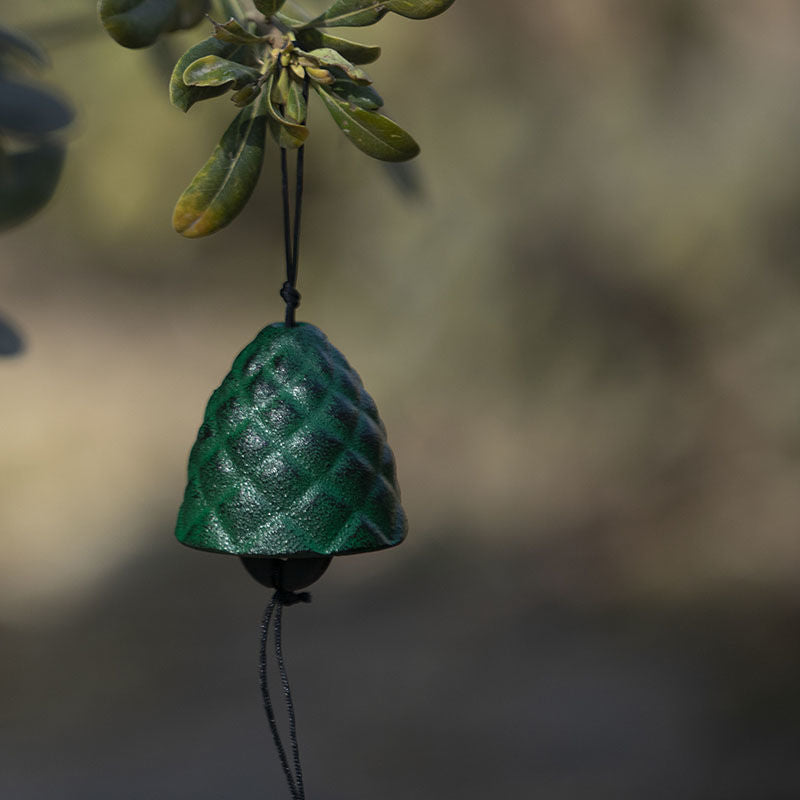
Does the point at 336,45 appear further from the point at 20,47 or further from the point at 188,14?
the point at 20,47

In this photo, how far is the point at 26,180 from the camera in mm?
976

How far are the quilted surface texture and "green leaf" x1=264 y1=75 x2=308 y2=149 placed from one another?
0.14 m

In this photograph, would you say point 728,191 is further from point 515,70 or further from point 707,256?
point 515,70

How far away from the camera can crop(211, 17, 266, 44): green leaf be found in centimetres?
67

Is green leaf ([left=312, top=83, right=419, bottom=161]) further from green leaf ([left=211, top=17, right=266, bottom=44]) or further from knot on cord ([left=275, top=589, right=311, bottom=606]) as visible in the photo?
knot on cord ([left=275, top=589, right=311, bottom=606])

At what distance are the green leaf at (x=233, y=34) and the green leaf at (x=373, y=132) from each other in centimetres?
5

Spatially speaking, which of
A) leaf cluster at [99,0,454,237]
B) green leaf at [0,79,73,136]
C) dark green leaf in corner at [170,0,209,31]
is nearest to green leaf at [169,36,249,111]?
leaf cluster at [99,0,454,237]

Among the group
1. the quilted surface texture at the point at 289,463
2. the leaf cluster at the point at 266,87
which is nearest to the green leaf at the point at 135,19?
the leaf cluster at the point at 266,87

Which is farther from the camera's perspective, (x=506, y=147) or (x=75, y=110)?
(x=506, y=147)

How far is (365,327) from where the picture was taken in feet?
8.70

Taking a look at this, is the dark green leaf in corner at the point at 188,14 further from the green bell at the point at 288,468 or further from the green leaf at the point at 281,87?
the green bell at the point at 288,468

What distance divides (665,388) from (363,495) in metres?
2.13

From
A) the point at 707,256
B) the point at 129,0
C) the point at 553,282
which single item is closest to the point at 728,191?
the point at 707,256

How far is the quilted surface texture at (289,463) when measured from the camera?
72cm
